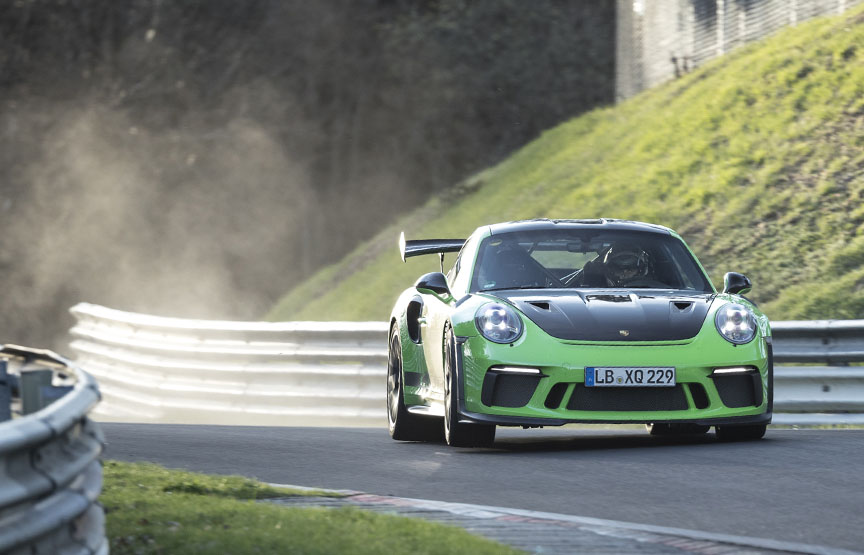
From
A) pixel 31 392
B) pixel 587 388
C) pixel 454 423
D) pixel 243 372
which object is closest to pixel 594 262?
pixel 587 388

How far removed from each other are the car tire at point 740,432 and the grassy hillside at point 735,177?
4.25 metres

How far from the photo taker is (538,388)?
8.97 m

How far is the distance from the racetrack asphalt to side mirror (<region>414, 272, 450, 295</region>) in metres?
0.96

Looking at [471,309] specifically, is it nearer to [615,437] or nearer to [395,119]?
[615,437]

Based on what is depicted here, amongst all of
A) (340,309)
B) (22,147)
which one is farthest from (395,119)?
(340,309)

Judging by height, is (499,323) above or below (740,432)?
above

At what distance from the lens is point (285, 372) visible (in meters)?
14.9

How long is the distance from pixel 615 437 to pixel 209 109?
35529 millimetres

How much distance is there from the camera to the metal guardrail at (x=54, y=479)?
3965 mm

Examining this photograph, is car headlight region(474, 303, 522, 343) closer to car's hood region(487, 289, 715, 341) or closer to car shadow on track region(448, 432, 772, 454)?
car's hood region(487, 289, 715, 341)

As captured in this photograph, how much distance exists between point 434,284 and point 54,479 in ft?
19.2

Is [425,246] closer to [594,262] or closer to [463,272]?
[463,272]

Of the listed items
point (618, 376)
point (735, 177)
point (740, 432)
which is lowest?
point (740, 432)

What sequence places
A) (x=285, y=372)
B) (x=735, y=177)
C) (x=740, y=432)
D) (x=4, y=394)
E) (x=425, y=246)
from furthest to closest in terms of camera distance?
(x=735, y=177), (x=285, y=372), (x=425, y=246), (x=740, y=432), (x=4, y=394)
